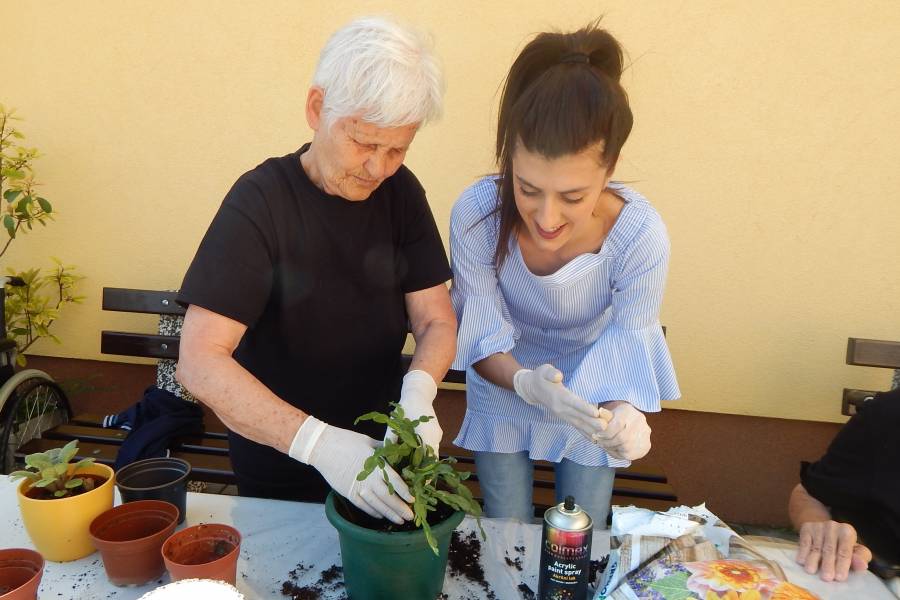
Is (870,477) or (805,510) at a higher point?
(870,477)

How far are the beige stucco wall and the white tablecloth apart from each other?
5.86 feet

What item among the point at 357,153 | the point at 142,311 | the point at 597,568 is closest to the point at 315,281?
the point at 357,153

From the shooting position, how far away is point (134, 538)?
117 centimetres

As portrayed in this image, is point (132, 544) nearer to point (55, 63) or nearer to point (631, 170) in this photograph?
point (631, 170)

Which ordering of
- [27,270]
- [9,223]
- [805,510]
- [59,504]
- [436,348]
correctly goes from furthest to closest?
[27,270] → [9,223] → [805,510] → [436,348] → [59,504]

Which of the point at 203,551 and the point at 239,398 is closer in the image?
the point at 203,551

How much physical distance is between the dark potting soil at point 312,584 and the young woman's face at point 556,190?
0.90 m

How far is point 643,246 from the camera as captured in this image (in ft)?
5.32

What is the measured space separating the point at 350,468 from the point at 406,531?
A: 0.72 ft

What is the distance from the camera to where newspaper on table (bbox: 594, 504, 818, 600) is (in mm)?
993

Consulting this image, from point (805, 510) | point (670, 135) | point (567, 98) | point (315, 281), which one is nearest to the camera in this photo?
point (567, 98)

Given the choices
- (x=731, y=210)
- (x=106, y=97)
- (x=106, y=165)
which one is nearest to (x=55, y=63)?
(x=106, y=97)

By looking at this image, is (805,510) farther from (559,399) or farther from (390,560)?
(390,560)

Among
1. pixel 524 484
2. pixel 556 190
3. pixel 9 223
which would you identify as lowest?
pixel 524 484
